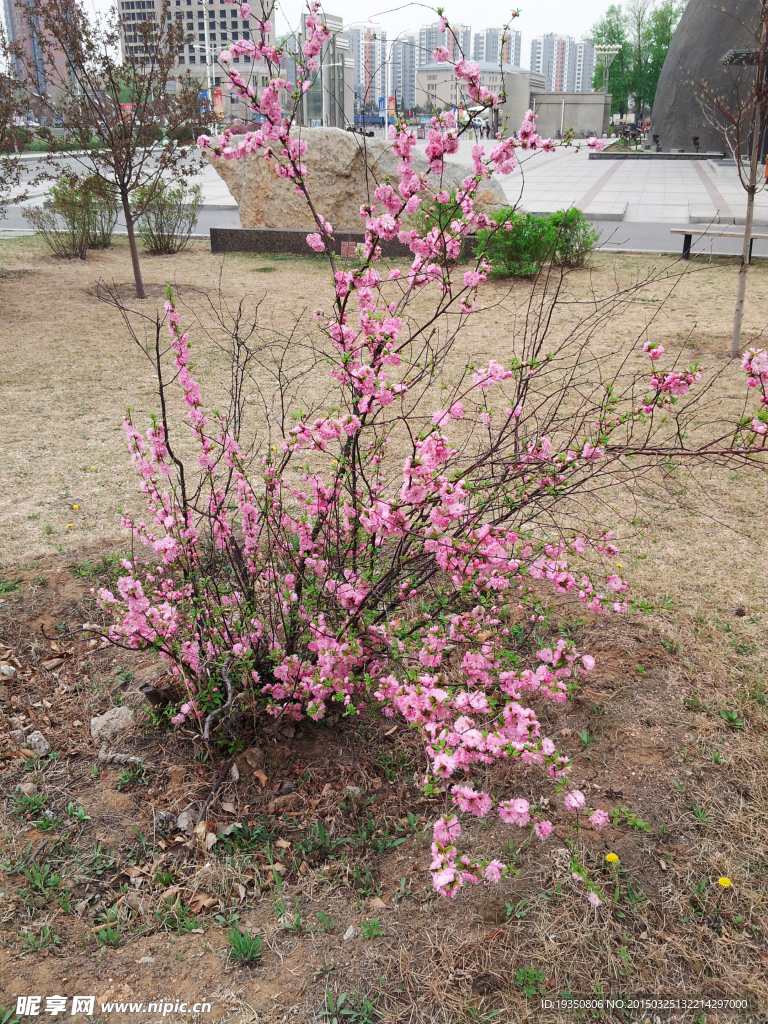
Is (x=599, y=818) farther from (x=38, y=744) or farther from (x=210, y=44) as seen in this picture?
(x=210, y=44)

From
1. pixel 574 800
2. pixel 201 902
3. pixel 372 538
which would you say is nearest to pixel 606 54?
pixel 372 538

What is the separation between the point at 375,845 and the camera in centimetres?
237

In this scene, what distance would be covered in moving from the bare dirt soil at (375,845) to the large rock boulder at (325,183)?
9.62 meters

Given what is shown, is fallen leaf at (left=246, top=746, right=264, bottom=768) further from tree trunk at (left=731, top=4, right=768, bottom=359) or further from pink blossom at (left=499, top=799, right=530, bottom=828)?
tree trunk at (left=731, top=4, right=768, bottom=359)

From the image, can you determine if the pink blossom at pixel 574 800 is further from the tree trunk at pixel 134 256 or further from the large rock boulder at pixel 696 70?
the large rock boulder at pixel 696 70

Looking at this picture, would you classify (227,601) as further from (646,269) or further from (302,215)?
(302,215)

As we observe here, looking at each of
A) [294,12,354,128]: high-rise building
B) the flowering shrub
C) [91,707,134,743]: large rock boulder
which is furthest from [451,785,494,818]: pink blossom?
[294,12,354,128]: high-rise building

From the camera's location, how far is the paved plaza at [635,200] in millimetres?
13188

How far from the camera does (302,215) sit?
12.5m

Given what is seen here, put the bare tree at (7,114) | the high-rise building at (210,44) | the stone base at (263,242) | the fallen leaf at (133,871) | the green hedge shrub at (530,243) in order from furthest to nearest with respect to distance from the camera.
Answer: the stone base at (263,242), the green hedge shrub at (530,243), the bare tree at (7,114), the high-rise building at (210,44), the fallen leaf at (133,871)

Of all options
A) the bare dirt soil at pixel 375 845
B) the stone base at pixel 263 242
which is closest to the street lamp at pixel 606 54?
the stone base at pixel 263 242

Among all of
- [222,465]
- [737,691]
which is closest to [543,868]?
[737,691]

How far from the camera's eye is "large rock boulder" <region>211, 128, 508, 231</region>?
11.8 m

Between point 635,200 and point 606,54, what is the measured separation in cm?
3845
